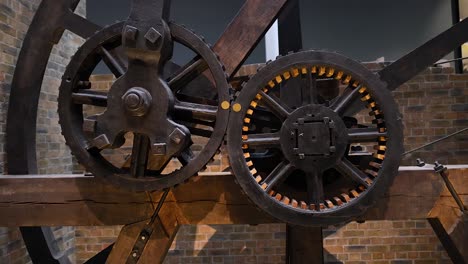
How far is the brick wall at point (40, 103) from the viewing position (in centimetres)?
250

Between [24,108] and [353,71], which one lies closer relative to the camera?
[353,71]

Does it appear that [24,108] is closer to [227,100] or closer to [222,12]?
[227,100]

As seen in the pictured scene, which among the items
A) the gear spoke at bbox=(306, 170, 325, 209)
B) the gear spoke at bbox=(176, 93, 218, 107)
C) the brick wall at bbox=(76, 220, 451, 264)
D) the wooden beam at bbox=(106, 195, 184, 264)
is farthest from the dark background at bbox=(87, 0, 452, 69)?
the gear spoke at bbox=(306, 170, 325, 209)

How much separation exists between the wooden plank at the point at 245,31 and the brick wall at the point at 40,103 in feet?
5.23

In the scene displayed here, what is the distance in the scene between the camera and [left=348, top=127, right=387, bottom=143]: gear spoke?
5.00 feet

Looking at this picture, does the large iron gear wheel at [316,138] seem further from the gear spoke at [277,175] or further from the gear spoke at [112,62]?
the gear spoke at [112,62]

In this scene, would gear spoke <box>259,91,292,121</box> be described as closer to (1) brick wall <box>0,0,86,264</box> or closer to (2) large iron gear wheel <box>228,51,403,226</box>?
(2) large iron gear wheel <box>228,51,403,226</box>

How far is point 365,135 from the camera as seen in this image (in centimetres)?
154

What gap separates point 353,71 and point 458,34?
1.99 ft

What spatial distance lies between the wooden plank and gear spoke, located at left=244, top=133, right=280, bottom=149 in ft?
1.10

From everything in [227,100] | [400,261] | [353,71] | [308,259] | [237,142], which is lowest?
[400,261]

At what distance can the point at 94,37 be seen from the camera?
1.58 metres

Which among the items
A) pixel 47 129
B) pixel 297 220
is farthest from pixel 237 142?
pixel 47 129

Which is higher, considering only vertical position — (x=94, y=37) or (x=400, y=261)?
(x=94, y=37)
